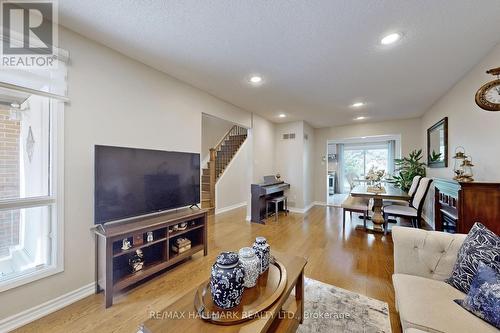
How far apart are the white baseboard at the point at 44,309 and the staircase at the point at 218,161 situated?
3452 mm

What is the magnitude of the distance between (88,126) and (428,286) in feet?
10.4

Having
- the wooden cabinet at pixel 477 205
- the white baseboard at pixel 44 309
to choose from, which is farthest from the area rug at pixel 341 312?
the white baseboard at pixel 44 309

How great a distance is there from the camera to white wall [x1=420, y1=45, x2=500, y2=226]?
2107mm

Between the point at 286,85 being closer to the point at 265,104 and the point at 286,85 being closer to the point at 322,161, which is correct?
the point at 265,104

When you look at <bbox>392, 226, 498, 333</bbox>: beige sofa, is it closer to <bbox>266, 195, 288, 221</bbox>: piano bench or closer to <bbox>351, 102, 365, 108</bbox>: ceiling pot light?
<bbox>351, 102, 365, 108</bbox>: ceiling pot light

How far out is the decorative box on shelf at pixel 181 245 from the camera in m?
2.47

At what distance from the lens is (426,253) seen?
1527mm

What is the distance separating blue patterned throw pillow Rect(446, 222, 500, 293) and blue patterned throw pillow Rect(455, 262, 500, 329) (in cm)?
6

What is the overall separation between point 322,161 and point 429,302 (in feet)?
17.9

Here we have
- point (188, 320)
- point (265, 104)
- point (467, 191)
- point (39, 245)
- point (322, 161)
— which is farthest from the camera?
point (322, 161)

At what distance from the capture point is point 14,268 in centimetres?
164

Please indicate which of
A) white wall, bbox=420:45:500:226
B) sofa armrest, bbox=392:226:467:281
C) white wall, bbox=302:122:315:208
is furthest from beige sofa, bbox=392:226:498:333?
white wall, bbox=302:122:315:208

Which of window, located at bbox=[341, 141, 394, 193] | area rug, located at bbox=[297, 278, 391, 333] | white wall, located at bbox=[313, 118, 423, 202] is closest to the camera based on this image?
area rug, located at bbox=[297, 278, 391, 333]

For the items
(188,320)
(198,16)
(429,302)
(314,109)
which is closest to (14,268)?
(188,320)
